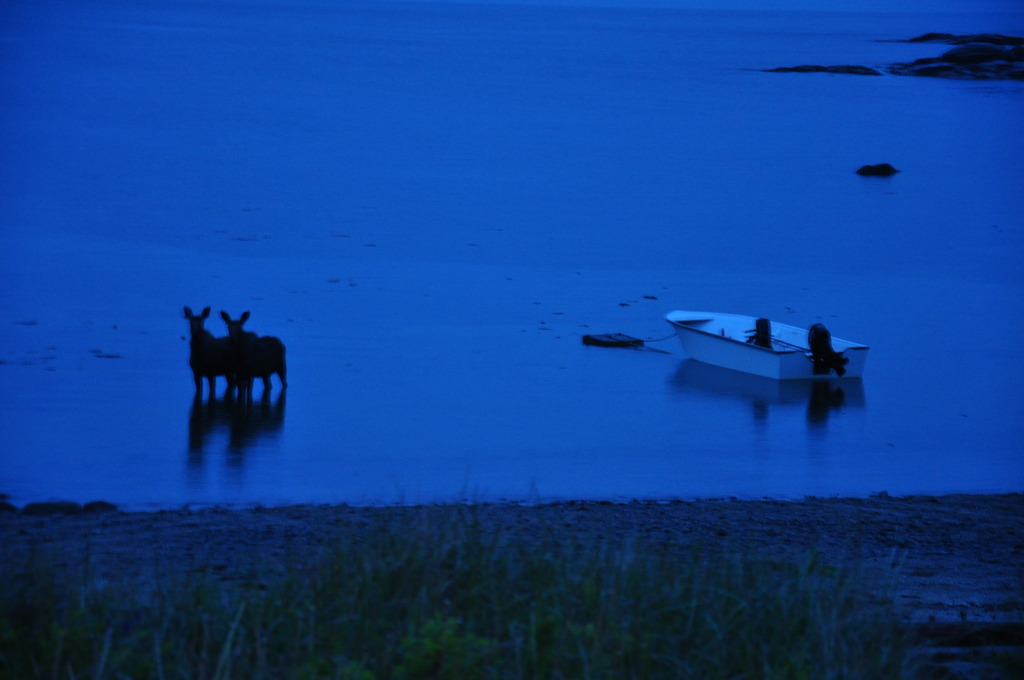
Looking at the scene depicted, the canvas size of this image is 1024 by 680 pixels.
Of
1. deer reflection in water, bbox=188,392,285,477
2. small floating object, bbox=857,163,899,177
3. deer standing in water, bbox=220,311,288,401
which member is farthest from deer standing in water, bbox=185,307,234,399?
small floating object, bbox=857,163,899,177

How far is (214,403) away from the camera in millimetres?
14797

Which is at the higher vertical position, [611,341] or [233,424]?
[611,341]

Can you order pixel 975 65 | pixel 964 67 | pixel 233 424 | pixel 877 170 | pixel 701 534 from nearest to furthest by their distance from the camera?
1. pixel 701 534
2. pixel 233 424
3. pixel 877 170
4. pixel 975 65
5. pixel 964 67

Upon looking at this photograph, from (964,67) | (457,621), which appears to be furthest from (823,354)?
(964,67)

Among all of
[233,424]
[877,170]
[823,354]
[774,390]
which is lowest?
[233,424]

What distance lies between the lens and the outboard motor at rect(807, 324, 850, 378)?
55.8 ft

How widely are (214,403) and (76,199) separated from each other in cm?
2473

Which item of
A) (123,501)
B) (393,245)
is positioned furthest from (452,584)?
(393,245)

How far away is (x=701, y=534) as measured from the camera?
9094mm

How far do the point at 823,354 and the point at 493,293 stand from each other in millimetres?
8684

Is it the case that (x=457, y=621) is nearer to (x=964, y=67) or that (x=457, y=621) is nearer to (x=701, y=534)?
(x=701, y=534)

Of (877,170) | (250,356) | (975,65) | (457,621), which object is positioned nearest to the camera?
(457,621)

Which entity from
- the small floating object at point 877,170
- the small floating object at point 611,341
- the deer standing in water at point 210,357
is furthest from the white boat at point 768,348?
the small floating object at point 877,170

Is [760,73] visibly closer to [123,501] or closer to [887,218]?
[887,218]
